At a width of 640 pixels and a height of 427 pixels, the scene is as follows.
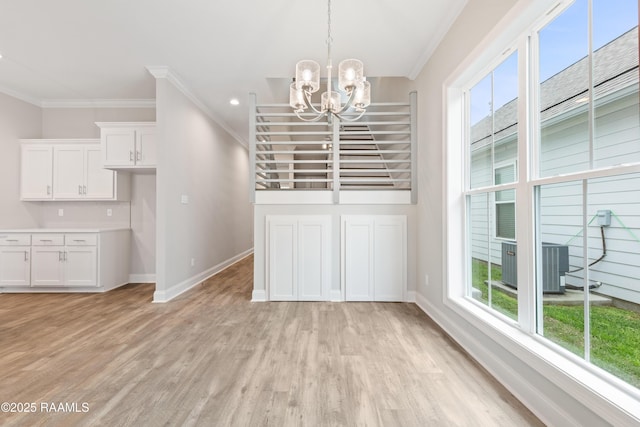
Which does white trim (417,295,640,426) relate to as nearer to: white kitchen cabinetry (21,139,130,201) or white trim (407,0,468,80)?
white trim (407,0,468,80)

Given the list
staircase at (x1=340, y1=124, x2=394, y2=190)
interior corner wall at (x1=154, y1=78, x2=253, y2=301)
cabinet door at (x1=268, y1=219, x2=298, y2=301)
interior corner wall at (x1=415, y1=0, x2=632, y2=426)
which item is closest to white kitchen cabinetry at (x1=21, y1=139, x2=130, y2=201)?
interior corner wall at (x1=154, y1=78, x2=253, y2=301)

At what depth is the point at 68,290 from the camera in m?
4.29

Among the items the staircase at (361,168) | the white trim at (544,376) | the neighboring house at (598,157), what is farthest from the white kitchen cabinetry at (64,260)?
the neighboring house at (598,157)

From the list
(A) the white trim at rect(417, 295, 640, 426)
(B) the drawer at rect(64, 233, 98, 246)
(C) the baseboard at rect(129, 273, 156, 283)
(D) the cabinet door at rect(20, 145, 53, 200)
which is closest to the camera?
(A) the white trim at rect(417, 295, 640, 426)

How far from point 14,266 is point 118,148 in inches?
86.5

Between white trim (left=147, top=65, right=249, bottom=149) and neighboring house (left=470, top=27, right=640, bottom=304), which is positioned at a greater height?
white trim (left=147, top=65, right=249, bottom=149)

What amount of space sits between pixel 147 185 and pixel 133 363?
11.1 ft

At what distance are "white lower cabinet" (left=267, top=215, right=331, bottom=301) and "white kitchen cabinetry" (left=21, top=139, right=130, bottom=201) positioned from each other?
113 inches

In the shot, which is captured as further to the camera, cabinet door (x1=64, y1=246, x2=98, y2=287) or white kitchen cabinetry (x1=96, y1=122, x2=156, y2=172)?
white kitchen cabinetry (x1=96, y1=122, x2=156, y2=172)

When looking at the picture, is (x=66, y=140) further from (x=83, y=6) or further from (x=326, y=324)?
(x=326, y=324)

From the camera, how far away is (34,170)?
4.55 m

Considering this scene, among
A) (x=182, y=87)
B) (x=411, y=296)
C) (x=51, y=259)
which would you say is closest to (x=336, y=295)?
(x=411, y=296)

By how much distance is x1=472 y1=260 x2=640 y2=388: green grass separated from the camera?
128 cm

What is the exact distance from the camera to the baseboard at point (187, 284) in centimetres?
378
